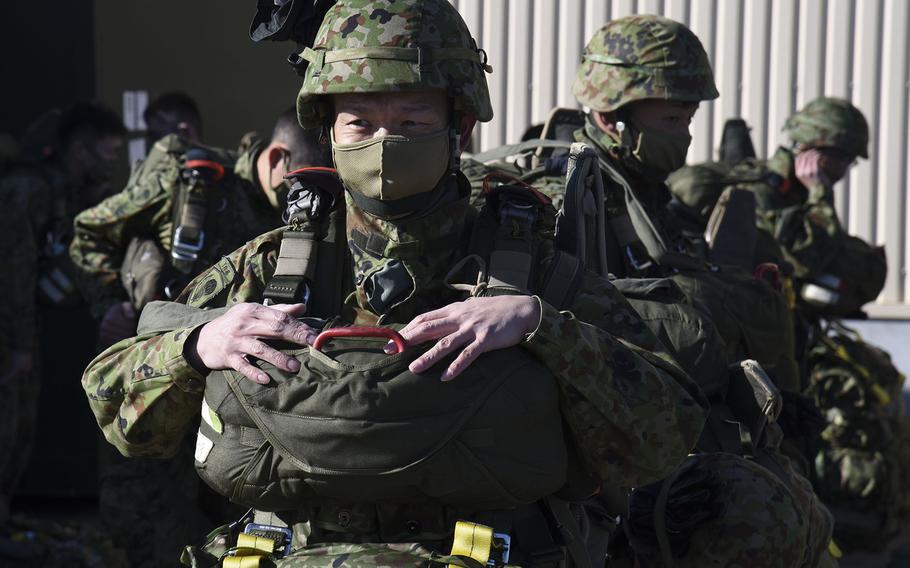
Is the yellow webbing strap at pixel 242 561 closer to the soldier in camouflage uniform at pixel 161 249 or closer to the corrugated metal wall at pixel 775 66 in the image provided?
the soldier in camouflage uniform at pixel 161 249

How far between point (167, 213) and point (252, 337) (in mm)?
3165

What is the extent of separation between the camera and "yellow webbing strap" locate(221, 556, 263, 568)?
2764 mm

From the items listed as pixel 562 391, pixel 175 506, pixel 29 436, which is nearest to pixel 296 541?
pixel 562 391

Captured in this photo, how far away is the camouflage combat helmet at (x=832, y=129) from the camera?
23.7 ft

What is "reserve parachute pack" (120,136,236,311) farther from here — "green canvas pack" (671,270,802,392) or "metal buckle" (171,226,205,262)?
"green canvas pack" (671,270,802,392)

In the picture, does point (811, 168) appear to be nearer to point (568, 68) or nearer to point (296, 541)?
point (568, 68)

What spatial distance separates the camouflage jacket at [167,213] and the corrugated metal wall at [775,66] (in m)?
3.16

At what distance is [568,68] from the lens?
8641 millimetres

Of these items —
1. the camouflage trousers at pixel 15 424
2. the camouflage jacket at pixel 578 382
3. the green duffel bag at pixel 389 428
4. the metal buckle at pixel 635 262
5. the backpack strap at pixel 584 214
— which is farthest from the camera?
the camouflage trousers at pixel 15 424

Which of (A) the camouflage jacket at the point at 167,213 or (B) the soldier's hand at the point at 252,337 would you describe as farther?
(A) the camouflage jacket at the point at 167,213

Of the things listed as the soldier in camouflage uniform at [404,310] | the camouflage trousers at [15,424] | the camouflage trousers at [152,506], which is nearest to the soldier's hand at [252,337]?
the soldier in camouflage uniform at [404,310]

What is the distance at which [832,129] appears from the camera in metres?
7.26

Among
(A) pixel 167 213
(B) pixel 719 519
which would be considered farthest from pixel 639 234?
(A) pixel 167 213

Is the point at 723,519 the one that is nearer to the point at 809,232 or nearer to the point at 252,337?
the point at 252,337
